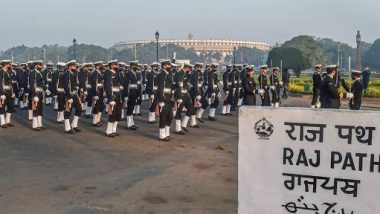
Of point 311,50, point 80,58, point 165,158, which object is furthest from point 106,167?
point 80,58

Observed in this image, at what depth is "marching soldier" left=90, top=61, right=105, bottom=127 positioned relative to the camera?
Answer: 46.6 ft

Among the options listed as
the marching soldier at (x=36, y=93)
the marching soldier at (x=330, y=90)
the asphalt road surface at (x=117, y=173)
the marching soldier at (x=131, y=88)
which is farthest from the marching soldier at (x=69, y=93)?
the marching soldier at (x=330, y=90)

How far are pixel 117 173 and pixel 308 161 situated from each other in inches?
229

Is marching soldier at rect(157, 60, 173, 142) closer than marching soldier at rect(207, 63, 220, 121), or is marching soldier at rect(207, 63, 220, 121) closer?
marching soldier at rect(157, 60, 173, 142)

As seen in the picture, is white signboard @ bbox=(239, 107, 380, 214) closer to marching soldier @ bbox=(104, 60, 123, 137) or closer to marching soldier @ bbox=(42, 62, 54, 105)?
marching soldier @ bbox=(104, 60, 123, 137)

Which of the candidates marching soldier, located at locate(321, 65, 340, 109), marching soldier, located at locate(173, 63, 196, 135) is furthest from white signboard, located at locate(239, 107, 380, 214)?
marching soldier, located at locate(173, 63, 196, 135)

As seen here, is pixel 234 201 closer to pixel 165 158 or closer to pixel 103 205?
pixel 103 205

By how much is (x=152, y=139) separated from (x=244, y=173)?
30.1ft

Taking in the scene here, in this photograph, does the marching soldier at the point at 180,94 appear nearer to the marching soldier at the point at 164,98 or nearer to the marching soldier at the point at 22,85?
the marching soldier at the point at 164,98

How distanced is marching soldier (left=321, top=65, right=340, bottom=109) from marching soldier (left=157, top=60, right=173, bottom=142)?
3921 mm

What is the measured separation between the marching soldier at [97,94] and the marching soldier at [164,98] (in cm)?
317

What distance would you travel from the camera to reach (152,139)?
39.1ft

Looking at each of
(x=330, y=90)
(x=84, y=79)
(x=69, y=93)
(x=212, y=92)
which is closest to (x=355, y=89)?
(x=330, y=90)

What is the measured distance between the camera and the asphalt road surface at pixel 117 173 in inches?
247
